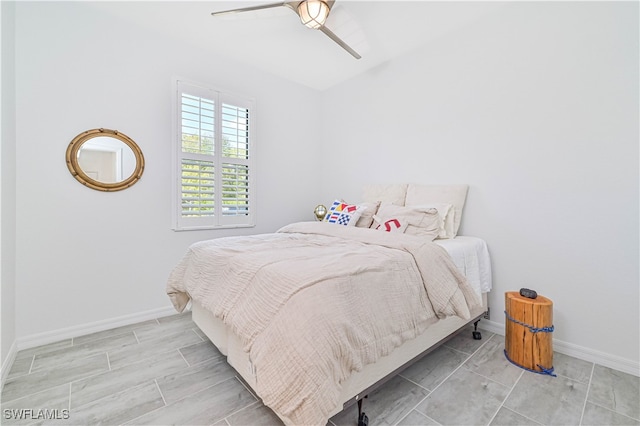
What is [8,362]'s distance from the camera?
5.68ft

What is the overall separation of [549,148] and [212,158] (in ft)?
9.82

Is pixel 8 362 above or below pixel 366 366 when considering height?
below

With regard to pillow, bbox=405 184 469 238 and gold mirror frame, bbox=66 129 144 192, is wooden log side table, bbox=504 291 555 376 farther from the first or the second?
gold mirror frame, bbox=66 129 144 192

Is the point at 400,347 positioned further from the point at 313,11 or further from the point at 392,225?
the point at 313,11

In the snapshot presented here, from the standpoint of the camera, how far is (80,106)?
2193 millimetres

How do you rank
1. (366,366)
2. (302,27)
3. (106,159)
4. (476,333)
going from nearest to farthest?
1. (366,366)
2. (476,333)
3. (106,159)
4. (302,27)

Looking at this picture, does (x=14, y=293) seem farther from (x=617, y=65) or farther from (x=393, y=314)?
(x=617, y=65)

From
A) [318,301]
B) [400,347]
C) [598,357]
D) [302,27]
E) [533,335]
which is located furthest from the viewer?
[302,27]

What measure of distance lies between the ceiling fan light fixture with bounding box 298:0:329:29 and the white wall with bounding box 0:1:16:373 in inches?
73.3

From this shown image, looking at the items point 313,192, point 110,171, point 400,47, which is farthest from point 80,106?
point 400,47

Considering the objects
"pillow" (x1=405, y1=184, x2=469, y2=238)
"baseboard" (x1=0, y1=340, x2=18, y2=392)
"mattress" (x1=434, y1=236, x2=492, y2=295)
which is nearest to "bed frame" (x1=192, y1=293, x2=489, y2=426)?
"mattress" (x1=434, y1=236, x2=492, y2=295)

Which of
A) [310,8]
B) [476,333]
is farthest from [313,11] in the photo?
[476,333]

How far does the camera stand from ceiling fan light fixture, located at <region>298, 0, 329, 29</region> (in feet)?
5.79

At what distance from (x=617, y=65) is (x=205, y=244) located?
304 centimetres
